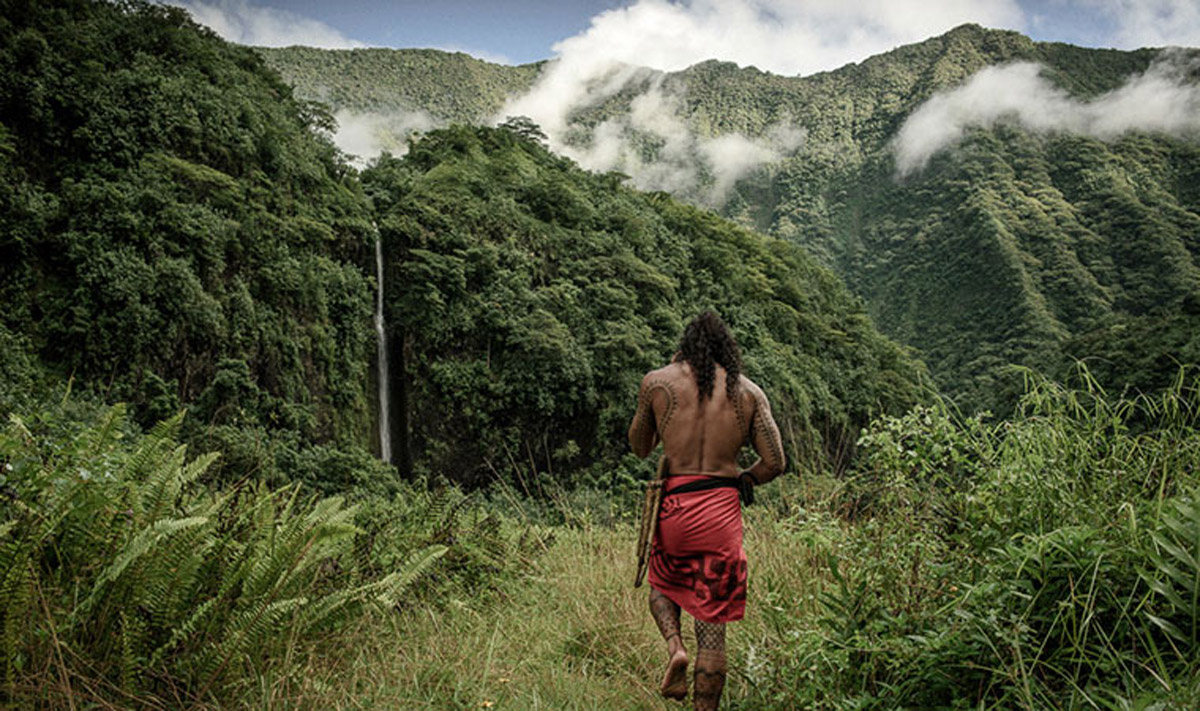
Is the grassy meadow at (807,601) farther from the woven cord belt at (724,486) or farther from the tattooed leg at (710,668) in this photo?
the woven cord belt at (724,486)

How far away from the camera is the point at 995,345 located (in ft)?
129

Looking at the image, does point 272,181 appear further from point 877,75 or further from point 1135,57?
point 1135,57

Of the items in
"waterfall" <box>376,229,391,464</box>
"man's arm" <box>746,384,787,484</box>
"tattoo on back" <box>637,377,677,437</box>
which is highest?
"tattoo on back" <box>637,377,677,437</box>

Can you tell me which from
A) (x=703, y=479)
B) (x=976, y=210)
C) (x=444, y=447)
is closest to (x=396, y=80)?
(x=976, y=210)

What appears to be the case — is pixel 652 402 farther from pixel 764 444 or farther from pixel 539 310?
pixel 539 310

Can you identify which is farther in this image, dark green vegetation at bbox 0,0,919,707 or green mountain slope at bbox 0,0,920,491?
green mountain slope at bbox 0,0,920,491

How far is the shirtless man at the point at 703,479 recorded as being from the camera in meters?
2.64

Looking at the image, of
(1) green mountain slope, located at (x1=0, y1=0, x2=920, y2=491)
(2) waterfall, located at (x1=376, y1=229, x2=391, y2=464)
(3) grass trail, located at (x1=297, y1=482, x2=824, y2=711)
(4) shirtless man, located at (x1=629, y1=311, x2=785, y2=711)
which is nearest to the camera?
(3) grass trail, located at (x1=297, y1=482, x2=824, y2=711)

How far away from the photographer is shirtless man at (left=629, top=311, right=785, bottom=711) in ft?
8.66

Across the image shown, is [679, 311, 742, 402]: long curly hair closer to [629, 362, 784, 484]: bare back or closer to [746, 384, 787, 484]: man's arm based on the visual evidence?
[629, 362, 784, 484]: bare back

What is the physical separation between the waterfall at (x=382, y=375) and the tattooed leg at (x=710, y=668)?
14.6m

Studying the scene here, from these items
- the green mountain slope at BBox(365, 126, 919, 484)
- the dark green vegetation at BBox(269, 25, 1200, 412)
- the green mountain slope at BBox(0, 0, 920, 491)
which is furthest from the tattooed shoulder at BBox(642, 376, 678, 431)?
the dark green vegetation at BBox(269, 25, 1200, 412)

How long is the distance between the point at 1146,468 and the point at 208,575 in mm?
3059

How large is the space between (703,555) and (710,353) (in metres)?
0.86
